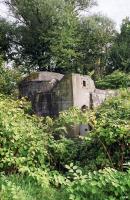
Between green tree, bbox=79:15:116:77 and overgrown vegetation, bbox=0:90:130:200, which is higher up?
green tree, bbox=79:15:116:77

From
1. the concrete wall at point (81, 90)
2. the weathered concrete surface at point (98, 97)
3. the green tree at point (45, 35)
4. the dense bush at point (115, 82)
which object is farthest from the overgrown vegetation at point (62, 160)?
the green tree at point (45, 35)

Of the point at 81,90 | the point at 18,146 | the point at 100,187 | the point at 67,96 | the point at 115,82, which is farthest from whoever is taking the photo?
the point at 115,82

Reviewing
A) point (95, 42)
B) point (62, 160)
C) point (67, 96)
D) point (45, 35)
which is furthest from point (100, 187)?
point (95, 42)

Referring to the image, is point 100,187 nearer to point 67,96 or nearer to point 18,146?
point 18,146

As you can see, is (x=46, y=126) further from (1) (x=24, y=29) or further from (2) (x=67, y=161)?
(1) (x=24, y=29)

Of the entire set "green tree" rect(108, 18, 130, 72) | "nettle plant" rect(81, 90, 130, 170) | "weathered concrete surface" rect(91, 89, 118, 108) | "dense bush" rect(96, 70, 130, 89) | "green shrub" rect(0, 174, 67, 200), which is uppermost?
"green tree" rect(108, 18, 130, 72)

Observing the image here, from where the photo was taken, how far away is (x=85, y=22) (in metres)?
32.8

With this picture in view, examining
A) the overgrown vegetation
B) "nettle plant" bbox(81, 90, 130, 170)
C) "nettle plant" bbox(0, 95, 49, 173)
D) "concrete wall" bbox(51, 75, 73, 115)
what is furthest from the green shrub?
"concrete wall" bbox(51, 75, 73, 115)

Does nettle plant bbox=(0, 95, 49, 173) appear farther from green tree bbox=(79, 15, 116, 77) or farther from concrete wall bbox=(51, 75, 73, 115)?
green tree bbox=(79, 15, 116, 77)

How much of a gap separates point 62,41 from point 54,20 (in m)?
1.55

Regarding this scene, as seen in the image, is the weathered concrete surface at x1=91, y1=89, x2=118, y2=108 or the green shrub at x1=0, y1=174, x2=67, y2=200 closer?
the green shrub at x1=0, y1=174, x2=67, y2=200

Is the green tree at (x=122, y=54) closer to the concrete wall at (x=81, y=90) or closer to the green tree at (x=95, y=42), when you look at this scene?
the green tree at (x=95, y=42)

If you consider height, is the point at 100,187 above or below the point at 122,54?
below

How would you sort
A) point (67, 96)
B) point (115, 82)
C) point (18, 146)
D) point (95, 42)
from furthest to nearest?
point (95, 42)
point (115, 82)
point (67, 96)
point (18, 146)
